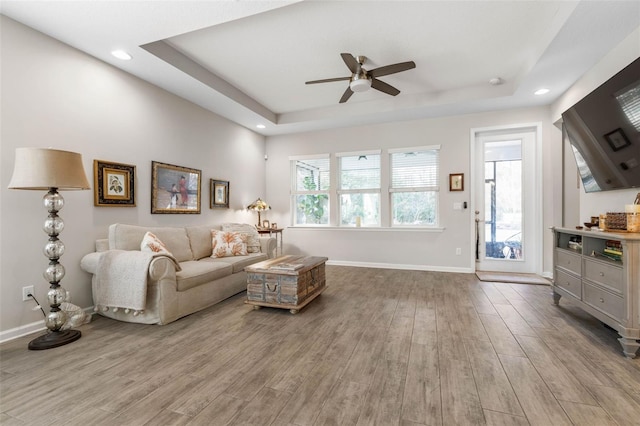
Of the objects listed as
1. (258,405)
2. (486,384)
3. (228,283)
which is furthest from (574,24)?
(228,283)

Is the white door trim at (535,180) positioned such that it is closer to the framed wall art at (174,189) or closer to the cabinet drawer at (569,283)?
the cabinet drawer at (569,283)

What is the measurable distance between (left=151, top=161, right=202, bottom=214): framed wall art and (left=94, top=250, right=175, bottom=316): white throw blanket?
110 cm

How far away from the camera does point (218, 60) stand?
343cm

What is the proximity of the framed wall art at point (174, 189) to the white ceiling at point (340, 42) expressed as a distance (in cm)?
106

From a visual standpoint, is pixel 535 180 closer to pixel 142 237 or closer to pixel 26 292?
pixel 142 237

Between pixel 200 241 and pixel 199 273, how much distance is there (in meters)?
1.01

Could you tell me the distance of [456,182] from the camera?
4844 millimetres

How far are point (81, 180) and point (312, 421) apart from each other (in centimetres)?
256

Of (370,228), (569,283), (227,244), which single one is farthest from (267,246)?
(569,283)

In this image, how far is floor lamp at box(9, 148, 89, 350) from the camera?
2162mm

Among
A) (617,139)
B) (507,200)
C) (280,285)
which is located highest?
(617,139)

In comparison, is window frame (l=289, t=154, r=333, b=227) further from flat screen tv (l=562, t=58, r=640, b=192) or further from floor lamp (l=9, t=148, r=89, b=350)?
floor lamp (l=9, t=148, r=89, b=350)

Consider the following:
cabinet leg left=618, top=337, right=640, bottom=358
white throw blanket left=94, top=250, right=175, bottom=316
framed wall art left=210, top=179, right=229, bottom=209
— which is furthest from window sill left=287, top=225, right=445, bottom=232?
white throw blanket left=94, top=250, right=175, bottom=316

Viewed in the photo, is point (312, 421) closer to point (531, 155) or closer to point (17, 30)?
point (17, 30)
